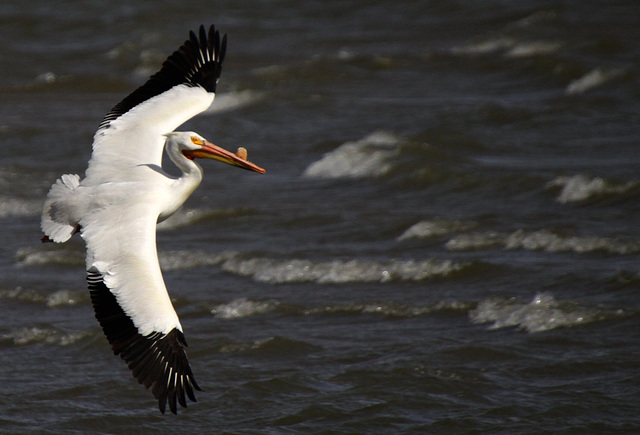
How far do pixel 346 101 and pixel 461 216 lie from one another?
5074 mm

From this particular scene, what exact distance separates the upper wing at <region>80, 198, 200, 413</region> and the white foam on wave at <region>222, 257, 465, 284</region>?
126 inches

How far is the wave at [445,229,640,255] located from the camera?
8.98 metres

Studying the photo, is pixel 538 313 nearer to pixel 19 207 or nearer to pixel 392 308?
pixel 392 308

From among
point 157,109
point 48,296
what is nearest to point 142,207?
point 157,109

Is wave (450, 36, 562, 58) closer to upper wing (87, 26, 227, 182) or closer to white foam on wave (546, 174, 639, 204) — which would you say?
white foam on wave (546, 174, 639, 204)

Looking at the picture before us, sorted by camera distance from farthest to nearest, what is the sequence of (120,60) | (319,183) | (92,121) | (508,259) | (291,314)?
(120,60) → (92,121) → (319,183) → (508,259) → (291,314)

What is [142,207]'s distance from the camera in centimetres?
598

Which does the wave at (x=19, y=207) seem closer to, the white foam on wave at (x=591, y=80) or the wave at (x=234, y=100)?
the wave at (x=234, y=100)

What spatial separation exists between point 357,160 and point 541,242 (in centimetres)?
340

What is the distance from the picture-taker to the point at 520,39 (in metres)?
16.8

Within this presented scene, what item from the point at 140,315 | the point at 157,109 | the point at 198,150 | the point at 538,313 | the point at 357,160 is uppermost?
the point at 157,109

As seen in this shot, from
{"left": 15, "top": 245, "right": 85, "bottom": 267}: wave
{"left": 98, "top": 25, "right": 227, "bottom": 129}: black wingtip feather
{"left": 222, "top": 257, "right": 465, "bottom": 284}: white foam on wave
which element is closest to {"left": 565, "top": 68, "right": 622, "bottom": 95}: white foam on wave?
{"left": 222, "top": 257, "right": 465, "bottom": 284}: white foam on wave

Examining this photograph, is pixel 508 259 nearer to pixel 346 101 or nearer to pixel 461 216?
pixel 461 216

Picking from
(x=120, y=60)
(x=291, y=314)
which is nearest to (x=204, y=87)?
(x=291, y=314)
